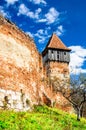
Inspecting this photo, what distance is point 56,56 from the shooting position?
2076 inches

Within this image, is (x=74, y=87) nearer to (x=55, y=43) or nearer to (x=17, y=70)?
(x=17, y=70)

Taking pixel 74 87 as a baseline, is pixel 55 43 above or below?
above

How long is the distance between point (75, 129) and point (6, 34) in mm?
7275

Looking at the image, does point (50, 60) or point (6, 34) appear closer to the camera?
point (6, 34)

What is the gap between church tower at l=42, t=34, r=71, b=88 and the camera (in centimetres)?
5010

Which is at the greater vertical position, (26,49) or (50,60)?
(50,60)

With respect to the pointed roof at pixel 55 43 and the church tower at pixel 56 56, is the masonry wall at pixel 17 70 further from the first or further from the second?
the pointed roof at pixel 55 43

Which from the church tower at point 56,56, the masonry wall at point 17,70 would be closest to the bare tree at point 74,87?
the masonry wall at point 17,70

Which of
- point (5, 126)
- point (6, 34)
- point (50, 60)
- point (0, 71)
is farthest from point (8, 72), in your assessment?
point (50, 60)

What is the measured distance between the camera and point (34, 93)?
→ 2361cm

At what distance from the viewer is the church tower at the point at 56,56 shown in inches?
1973

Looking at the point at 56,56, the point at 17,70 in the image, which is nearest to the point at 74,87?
the point at 17,70

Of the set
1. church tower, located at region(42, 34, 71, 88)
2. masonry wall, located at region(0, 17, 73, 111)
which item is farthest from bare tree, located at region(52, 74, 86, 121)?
church tower, located at region(42, 34, 71, 88)

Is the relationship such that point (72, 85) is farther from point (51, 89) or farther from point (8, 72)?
point (8, 72)
